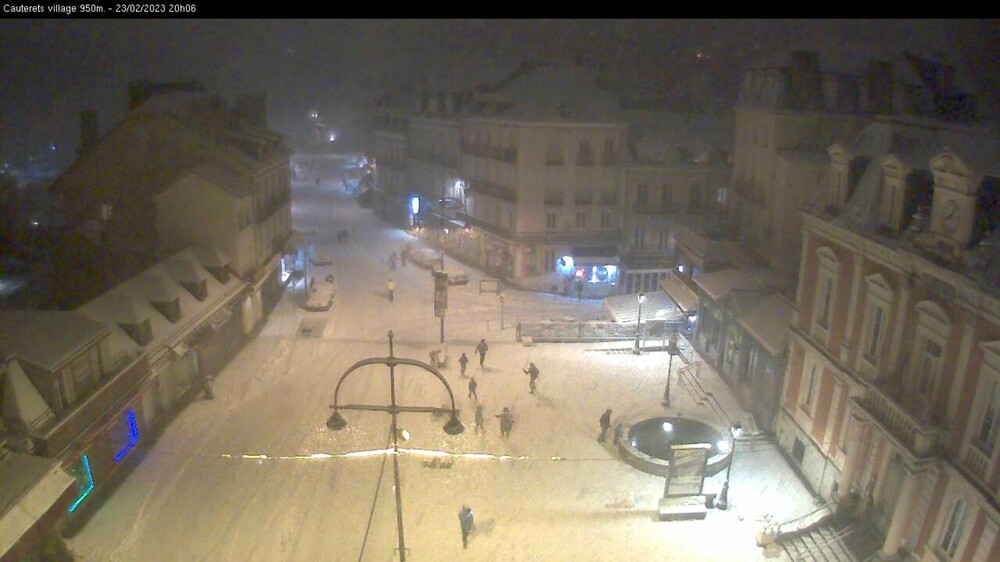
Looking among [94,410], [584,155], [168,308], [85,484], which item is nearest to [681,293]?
[584,155]

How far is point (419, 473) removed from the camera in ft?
85.3

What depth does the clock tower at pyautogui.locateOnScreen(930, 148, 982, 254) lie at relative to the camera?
17.5m

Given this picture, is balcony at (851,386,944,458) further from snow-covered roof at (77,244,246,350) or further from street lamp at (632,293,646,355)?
snow-covered roof at (77,244,246,350)

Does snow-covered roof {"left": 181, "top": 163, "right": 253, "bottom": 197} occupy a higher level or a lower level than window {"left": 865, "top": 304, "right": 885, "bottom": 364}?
higher

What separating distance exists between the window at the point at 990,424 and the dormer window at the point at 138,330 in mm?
28341

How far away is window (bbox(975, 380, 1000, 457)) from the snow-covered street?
7608mm

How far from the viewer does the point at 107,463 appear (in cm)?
2417

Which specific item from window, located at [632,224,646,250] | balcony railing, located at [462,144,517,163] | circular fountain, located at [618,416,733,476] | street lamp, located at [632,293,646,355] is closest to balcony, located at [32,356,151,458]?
circular fountain, located at [618,416,733,476]

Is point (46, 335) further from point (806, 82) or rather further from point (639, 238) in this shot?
point (639, 238)

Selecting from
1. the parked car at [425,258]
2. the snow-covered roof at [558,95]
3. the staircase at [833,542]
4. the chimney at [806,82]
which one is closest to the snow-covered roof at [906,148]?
the staircase at [833,542]

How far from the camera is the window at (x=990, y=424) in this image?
16.5 meters

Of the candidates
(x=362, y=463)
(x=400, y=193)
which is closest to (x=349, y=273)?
(x=400, y=193)

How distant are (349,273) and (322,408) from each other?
2401 cm

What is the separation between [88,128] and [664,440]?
37008mm
